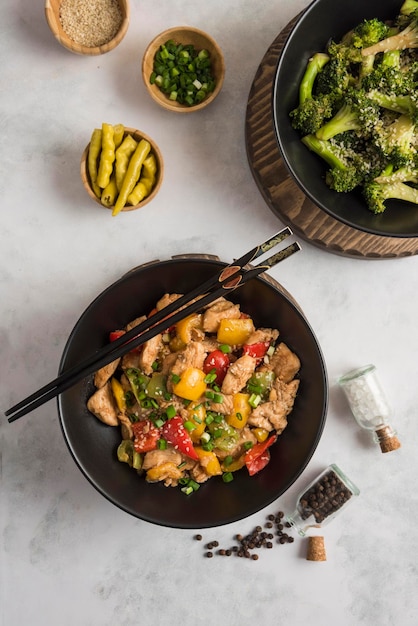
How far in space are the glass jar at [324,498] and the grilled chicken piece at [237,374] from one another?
0.89m

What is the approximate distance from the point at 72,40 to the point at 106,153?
699mm

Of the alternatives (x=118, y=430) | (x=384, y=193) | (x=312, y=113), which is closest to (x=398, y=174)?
(x=384, y=193)

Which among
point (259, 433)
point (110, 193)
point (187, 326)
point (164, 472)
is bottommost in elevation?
point (259, 433)

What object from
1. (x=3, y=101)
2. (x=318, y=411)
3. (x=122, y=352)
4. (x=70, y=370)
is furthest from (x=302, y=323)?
(x=3, y=101)

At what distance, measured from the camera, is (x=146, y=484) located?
330cm

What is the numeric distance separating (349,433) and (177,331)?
128 centimetres

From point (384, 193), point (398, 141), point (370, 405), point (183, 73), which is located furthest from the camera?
point (370, 405)

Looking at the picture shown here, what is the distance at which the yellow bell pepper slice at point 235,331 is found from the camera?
10.7 feet

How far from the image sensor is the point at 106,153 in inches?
130

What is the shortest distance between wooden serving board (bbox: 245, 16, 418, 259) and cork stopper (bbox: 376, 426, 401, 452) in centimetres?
103

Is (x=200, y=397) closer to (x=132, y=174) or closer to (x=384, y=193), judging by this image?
(x=132, y=174)

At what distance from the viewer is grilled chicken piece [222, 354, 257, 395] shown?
3.17m

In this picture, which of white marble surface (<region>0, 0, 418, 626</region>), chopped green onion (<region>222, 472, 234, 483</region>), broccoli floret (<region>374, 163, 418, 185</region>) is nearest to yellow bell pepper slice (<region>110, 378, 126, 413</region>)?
white marble surface (<region>0, 0, 418, 626</region>)

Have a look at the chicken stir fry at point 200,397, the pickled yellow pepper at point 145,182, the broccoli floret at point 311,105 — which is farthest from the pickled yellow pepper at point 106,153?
the broccoli floret at point 311,105
